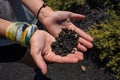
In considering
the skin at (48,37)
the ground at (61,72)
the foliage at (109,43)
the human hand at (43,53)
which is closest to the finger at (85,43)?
the skin at (48,37)

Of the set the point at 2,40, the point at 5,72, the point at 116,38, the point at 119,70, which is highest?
the point at 2,40

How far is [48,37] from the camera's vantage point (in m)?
3.05

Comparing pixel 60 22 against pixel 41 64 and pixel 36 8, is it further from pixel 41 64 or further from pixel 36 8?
pixel 41 64

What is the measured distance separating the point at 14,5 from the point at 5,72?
1827 mm

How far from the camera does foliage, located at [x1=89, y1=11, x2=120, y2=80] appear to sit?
419 centimetres

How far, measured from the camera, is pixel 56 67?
4.54m

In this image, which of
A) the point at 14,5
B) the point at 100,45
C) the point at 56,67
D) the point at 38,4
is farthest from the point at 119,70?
the point at 14,5

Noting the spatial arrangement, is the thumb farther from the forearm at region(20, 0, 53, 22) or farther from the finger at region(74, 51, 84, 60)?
the forearm at region(20, 0, 53, 22)

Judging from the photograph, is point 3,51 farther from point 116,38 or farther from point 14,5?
point 116,38

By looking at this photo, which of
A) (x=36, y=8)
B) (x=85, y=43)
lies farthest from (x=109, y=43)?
(x=36, y=8)

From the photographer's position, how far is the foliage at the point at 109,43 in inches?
165

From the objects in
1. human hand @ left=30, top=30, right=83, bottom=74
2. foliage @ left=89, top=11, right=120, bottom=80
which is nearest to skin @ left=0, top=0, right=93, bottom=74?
human hand @ left=30, top=30, right=83, bottom=74

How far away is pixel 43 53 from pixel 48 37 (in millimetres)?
325

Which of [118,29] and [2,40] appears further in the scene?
[118,29]
